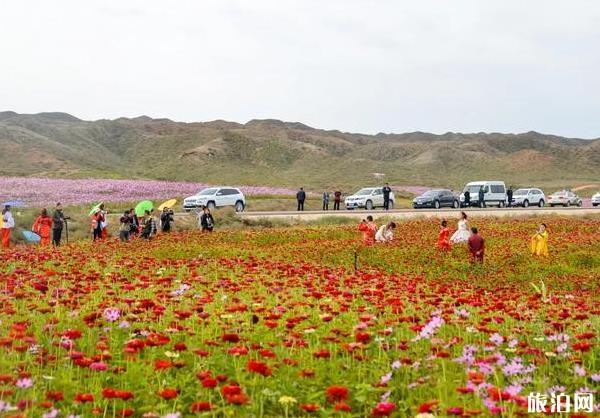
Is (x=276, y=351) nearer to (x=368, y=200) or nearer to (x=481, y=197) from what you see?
(x=368, y=200)

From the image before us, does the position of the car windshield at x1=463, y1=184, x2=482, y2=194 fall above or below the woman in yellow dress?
above

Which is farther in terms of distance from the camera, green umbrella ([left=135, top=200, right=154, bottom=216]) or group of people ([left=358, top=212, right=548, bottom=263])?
green umbrella ([left=135, top=200, right=154, bottom=216])

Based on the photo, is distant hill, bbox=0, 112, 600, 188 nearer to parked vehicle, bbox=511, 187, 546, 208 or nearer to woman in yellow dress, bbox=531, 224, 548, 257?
parked vehicle, bbox=511, 187, 546, 208

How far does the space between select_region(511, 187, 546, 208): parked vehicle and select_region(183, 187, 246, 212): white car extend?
77.7ft

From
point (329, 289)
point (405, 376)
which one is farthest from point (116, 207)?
point (405, 376)

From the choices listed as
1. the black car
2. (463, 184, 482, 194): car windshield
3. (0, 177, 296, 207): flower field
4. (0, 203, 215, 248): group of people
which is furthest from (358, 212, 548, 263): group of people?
(463, 184, 482, 194): car windshield

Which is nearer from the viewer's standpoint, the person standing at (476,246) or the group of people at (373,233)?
the person standing at (476,246)

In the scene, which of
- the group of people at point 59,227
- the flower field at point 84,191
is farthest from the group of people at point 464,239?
the flower field at point 84,191

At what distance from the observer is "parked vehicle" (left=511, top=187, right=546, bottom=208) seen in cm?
5434

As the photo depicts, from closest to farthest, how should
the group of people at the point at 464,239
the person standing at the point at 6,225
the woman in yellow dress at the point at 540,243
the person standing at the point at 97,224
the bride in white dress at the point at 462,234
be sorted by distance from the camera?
the group of people at the point at 464,239, the woman in yellow dress at the point at 540,243, the bride in white dress at the point at 462,234, the person standing at the point at 6,225, the person standing at the point at 97,224

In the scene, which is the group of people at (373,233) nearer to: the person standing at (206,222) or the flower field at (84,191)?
the person standing at (206,222)

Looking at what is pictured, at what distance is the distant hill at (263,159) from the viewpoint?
10988 centimetres

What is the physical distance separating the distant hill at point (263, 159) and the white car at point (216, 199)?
52.4 meters

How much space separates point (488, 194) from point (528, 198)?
212 inches
